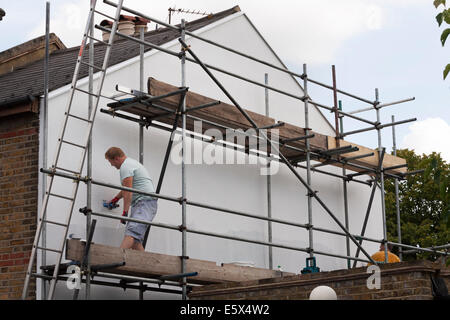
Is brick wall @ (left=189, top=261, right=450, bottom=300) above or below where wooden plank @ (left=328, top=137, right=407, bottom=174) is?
below

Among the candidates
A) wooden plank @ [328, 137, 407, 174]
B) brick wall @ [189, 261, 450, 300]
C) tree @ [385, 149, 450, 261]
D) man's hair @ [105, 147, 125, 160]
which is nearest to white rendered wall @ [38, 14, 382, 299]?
man's hair @ [105, 147, 125, 160]

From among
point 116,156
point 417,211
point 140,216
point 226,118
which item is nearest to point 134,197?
point 140,216

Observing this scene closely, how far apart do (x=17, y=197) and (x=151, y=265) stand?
6.40 feet

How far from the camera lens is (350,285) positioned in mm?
8289

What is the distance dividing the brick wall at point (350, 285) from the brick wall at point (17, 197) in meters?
2.21

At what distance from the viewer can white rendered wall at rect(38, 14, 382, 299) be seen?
1084 cm

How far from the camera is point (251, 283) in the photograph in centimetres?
936

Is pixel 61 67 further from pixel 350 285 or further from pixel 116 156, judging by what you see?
pixel 350 285

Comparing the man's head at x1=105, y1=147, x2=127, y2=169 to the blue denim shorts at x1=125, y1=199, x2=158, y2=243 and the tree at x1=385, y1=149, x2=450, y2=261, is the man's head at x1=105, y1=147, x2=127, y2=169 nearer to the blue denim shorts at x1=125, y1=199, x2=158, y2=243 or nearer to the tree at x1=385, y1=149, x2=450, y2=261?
the blue denim shorts at x1=125, y1=199, x2=158, y2=243

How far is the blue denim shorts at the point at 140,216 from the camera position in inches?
408
